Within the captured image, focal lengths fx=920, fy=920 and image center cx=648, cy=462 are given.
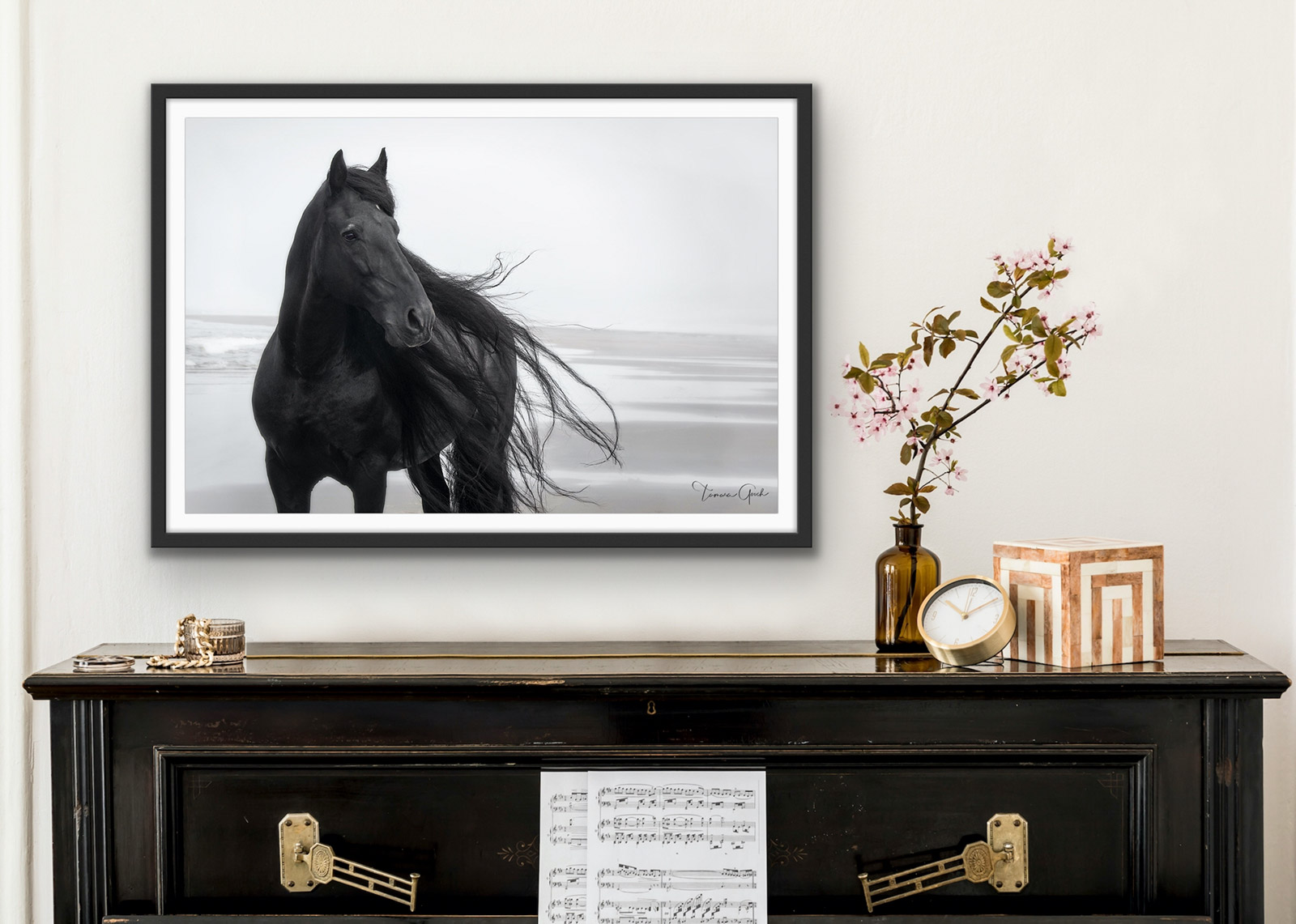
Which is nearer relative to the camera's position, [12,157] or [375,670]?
[375,670]

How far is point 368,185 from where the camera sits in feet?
5.52

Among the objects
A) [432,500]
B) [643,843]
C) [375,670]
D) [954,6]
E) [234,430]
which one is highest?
[954,6]

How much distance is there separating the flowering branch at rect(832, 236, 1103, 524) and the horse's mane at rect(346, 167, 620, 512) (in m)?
0.47

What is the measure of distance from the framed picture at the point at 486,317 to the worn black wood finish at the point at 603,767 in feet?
1.19

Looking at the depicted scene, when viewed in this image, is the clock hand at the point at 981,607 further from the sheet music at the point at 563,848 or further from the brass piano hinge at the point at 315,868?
the brass piano hinge at the point at 315,868

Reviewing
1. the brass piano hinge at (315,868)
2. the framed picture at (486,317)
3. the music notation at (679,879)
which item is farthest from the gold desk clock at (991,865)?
the brass piano hinge at (315,868)

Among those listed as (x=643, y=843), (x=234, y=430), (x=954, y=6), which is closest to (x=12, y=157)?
(x=234, y=430)

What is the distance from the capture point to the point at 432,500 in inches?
66.4

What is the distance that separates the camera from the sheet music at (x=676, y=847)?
4.49ft

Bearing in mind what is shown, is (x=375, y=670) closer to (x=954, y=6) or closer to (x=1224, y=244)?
(x=954, y=6)

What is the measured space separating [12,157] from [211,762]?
1.16m

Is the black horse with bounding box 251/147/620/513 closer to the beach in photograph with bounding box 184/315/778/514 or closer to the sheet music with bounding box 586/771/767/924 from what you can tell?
the beach in photograph with bounding box 184/315/778/514

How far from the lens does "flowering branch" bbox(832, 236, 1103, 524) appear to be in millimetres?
1506
